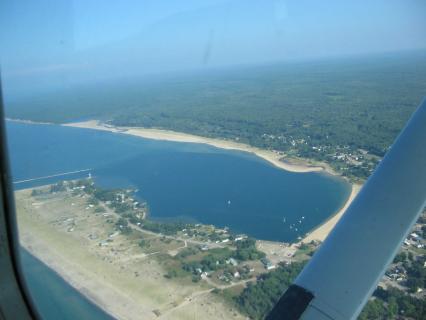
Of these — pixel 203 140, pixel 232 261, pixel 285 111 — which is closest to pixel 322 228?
pixel 232 261

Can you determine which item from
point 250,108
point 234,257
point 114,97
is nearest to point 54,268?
point 234,257

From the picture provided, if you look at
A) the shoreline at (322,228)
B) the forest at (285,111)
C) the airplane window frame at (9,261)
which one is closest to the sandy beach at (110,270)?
the shoreline at (322,228)

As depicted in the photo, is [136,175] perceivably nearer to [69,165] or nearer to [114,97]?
Result: [69,165]

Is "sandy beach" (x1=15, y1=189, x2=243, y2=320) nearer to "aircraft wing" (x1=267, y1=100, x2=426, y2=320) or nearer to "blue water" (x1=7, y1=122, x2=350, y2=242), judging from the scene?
"blue water" (x1=7, y1=122, x2=350, y2=242)

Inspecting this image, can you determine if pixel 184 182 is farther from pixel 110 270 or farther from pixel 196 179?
pixel 110 270

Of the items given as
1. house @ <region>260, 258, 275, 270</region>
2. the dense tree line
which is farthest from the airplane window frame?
house @ <region>260, 258, 275, 270</region>

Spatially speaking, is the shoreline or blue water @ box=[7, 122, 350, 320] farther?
blue water @ box=[7, 122, 350, 320]
